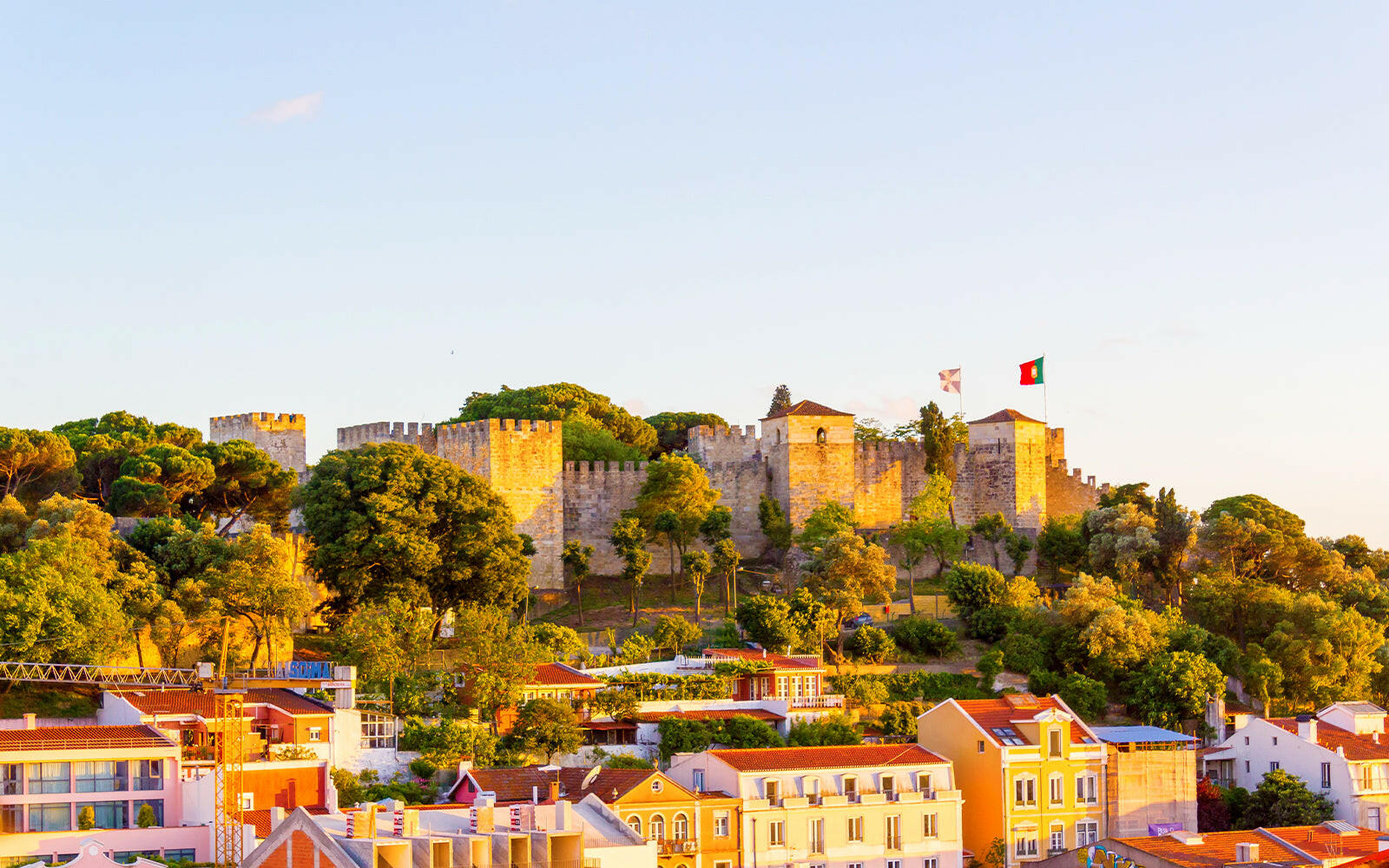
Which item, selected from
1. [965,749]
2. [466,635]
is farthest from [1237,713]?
[466,635]

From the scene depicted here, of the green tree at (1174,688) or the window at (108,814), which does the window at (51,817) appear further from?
the green tree at (1174,688)

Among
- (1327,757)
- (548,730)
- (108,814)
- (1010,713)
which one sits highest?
(1010,713)

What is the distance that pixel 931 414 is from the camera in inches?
2298

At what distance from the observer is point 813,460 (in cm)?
5669

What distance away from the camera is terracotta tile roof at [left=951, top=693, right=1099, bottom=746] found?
3722cm

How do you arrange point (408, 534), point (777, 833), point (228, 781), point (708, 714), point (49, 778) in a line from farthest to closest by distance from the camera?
point (408, 534), point (708, 714), point (777, 833), point (49, 778), point (228, 781)

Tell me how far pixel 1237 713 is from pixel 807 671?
32.4 ft

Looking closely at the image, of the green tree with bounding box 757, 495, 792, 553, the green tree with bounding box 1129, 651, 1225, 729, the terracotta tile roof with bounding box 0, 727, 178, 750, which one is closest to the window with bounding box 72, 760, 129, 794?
the terracotta tile roof with bounding box 0, 727, 178, 750

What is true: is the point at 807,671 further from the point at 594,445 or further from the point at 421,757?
the point at 594,445

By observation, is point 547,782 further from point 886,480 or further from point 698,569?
point 886,480

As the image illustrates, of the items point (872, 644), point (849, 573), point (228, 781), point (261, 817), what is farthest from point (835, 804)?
point (849, 573)

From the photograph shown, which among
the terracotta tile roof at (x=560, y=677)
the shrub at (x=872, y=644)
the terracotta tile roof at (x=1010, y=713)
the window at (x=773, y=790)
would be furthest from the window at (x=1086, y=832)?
the terracotta tile roof at (x=560, y=677)

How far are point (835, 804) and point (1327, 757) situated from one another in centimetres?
1098

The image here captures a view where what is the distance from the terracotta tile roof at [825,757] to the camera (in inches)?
1348
